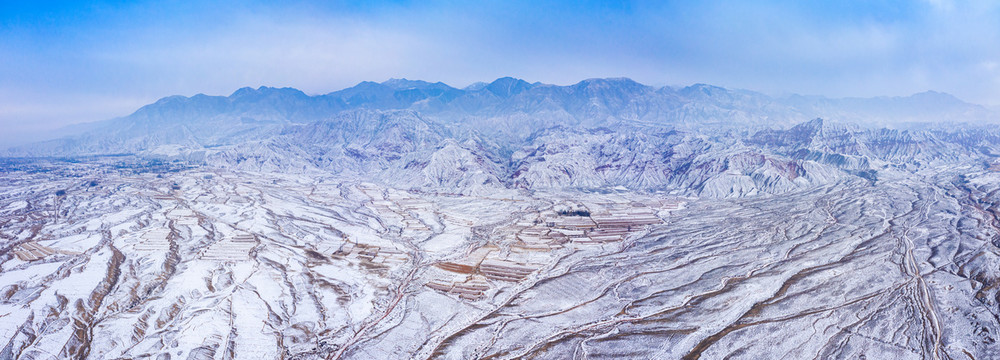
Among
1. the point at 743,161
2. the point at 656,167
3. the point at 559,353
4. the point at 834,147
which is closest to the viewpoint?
the point at 559,353

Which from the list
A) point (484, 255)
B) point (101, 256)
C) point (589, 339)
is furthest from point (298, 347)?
point (101, 256)

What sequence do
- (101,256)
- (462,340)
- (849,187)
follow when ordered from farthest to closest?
(849,187), (101,256), (462,340)

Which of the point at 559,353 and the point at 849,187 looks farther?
the point at 849,187

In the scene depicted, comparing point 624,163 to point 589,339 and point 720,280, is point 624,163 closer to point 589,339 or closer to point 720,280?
point 720,280

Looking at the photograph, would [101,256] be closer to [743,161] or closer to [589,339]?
[589,339]

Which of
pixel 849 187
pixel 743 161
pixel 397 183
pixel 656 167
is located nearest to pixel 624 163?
pixel 656 167

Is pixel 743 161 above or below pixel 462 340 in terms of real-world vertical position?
above
